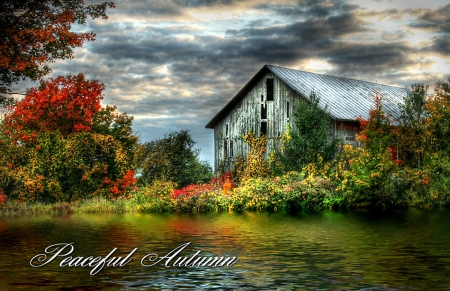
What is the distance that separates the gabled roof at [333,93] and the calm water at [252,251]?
18.9m

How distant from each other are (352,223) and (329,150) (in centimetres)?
1551

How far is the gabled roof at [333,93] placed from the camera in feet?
151

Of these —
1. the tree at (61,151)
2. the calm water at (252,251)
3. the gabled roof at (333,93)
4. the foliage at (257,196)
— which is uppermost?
the gabled roof at (333,93)

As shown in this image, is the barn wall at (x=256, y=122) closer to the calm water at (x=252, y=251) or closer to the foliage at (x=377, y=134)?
the foliage at (x=377, y=134)

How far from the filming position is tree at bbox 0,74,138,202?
38.1m

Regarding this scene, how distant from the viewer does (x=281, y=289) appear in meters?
10.7

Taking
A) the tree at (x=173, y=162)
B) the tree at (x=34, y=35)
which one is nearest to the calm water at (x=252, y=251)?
the tree at (x=34, y=35)

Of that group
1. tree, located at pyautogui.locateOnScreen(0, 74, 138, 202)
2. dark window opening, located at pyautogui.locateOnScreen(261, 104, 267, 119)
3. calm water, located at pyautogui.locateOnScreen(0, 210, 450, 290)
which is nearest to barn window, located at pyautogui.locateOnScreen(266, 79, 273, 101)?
dark window opening, located at pyautogui.locateOnScreen(261, 104, 267, 119)

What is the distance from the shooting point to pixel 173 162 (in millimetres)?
48344

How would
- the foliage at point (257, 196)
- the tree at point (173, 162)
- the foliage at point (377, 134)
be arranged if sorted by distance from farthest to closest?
1. the tree at point (173, 162)
2. the foliage at point (377, 134)
3. the foliage at point (257, 196)

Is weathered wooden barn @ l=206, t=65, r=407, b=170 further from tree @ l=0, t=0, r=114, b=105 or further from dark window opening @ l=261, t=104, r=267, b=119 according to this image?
tree @ l=0, t=0, r=114, b=105

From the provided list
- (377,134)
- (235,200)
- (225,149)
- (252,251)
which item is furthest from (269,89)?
(252,251)

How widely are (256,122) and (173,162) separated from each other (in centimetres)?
709

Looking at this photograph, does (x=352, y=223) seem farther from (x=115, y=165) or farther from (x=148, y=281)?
(x=115, y=165)
